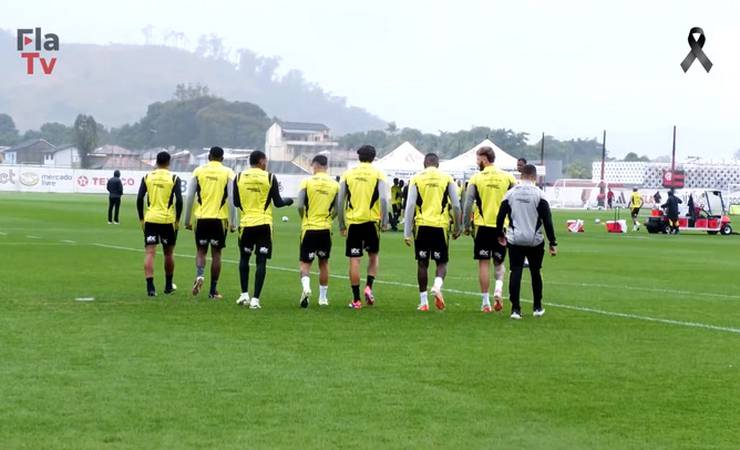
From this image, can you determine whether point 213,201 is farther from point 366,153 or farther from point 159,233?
point 366,153

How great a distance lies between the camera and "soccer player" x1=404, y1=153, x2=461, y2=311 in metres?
16.5

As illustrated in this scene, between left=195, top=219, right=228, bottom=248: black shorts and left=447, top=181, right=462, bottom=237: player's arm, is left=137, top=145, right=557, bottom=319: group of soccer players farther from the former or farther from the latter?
left=195, top=219, right=228, bottom=248: black shorts

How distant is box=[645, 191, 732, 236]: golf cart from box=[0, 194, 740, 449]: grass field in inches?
1136

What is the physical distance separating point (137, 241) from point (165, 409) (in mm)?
25224

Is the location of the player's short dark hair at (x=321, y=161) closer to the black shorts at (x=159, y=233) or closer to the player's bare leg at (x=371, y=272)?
the player's bare leg at (x=371, y=272)

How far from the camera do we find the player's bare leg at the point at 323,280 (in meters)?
16.9

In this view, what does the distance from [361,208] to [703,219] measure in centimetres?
3566

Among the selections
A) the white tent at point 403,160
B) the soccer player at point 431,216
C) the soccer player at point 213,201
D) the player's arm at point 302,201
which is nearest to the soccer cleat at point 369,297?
the soccer player at point 431,216

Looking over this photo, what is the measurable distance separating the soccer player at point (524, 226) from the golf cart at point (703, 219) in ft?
113

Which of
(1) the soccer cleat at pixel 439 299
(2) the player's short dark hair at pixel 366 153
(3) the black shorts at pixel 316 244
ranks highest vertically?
(2) the player's short dark hair at pixel 366 153

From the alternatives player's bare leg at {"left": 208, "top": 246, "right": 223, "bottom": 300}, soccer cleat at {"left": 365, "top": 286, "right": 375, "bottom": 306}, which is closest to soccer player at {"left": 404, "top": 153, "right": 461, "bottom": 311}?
soccer cleat at {"left": 365, "top": 286, "right": 375, "bottom": 306}

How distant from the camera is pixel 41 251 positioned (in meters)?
28.7

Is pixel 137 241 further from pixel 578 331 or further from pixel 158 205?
pixel 578 331

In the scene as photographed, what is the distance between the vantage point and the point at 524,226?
51.5ft
